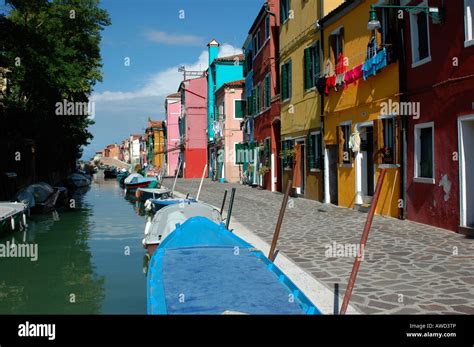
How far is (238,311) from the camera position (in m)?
4.98

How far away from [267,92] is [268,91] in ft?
0.83

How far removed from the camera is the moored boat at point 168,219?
1070cm

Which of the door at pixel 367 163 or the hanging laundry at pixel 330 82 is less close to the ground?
the hanging laundry at pixel 330 82

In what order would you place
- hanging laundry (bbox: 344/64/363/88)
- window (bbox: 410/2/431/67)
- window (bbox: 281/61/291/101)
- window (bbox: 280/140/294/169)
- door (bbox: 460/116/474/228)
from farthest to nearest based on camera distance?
window (bbox: 281/61/291/101) → window (bbox: 280/140/294/169) → hanging laundry (bbox: 344/64/363/88) → window (bbox: 410/2/431/67) → door (bbox: 460/116/474/228)

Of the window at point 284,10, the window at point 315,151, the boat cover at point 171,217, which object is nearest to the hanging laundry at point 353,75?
the window at point 315,151

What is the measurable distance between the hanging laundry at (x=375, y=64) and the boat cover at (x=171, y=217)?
20.3ft

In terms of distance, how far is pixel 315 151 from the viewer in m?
19.3

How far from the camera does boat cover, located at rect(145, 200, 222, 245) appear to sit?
10.8m

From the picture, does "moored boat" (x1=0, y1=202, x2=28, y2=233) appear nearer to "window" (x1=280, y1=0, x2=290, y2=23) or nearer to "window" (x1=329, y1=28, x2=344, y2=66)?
"window" (x1=329, y1=28, x2=344, y2=66)

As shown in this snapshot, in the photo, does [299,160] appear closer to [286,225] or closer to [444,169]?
[286,225]

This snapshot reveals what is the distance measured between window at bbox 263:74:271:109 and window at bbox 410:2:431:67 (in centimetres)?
1427

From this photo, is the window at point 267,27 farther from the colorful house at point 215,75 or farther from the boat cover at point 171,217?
the boat cover at point 171,217

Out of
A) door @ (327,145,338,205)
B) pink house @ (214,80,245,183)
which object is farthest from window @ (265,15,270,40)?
pink house @ (214,80,245,183)

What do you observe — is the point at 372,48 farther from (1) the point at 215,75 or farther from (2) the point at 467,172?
(1) the point at 215,75
